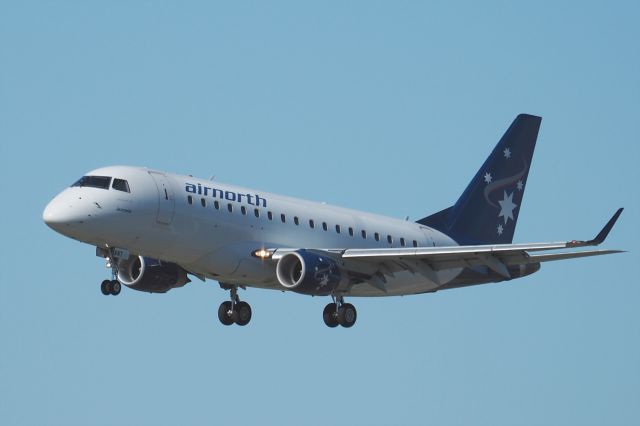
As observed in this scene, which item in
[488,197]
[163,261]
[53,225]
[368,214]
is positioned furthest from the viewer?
[488,197]

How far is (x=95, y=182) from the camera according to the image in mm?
49469

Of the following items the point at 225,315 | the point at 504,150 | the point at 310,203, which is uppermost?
the point at 504,150

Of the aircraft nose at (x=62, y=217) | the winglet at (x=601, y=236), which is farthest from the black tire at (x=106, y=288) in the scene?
the winglet at (x=601, y=236)

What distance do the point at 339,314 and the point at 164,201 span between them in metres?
8.29

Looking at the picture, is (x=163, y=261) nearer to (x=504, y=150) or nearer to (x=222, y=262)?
(x=222, y=262)

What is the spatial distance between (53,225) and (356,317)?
469 inches

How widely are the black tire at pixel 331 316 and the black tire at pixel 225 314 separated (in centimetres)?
338

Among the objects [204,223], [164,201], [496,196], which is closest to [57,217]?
[164,201]

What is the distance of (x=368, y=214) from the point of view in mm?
57438

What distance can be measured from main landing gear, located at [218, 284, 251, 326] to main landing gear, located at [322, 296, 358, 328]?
2.79m

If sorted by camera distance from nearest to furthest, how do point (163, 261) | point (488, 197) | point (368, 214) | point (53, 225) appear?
point (53, 225) → point (163, 261) → point (368, 214) → point (488, 197)

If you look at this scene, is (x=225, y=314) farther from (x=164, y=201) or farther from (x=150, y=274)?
(x=164, y=201)

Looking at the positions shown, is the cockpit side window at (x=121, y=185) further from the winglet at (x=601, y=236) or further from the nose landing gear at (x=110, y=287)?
the winglet at (x=601, y=236)

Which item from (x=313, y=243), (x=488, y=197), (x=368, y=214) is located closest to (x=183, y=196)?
(x=313, y=243)
